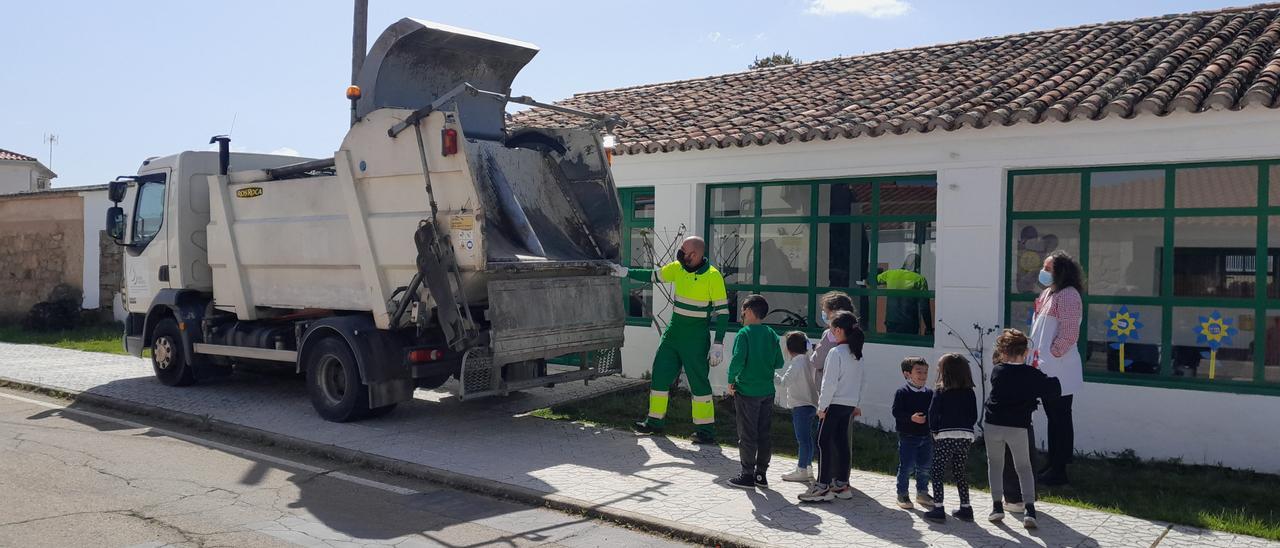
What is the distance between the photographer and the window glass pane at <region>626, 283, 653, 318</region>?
40.1 feet

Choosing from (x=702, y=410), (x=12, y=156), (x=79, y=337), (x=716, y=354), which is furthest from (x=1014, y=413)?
(x=12, y=156)

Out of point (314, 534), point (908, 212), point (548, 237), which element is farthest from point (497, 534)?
point (908, 212)

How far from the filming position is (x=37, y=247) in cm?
2064

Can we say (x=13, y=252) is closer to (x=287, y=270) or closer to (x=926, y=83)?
(x=287, y=270)

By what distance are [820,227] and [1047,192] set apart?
2.30 meters

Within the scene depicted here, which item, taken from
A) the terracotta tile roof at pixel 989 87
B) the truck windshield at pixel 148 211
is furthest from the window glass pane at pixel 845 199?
the truck windshield at pixel 148 211

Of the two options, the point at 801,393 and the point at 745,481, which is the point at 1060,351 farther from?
the point at 745,481

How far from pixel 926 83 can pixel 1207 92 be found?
3402 millimetres

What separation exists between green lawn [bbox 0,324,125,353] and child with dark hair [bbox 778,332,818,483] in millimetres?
11975

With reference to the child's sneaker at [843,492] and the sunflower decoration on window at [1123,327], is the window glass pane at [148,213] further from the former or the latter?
the sunflower decoration on window at [1123,327]

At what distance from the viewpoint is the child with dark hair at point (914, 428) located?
6.46 m

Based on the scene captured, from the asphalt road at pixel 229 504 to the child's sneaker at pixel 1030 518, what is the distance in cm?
211

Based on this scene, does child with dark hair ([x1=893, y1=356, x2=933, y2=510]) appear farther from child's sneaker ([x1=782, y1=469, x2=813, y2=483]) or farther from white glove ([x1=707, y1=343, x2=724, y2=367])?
white glove ([x1=707, y1=343, x2=724, y2=367])

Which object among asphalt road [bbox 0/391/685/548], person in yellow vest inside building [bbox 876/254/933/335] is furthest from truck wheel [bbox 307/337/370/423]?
person in yellow vest inside building [bbox 876/254/933/335]
